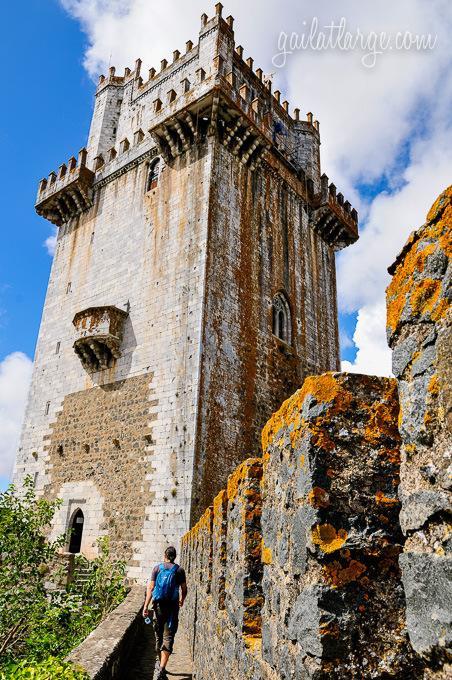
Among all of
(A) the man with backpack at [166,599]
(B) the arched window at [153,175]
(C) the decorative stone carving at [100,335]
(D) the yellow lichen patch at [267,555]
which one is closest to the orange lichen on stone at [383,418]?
(D) the yellow lichen patch at [267,555]

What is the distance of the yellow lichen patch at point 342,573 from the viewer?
1551 mm

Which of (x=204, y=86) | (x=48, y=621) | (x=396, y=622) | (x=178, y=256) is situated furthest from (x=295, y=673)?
(x=204, y=86)

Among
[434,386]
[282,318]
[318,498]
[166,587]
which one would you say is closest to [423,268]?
[434,386]

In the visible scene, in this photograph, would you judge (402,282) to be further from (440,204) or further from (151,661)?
(151,661)

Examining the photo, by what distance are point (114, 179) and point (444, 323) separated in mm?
18797

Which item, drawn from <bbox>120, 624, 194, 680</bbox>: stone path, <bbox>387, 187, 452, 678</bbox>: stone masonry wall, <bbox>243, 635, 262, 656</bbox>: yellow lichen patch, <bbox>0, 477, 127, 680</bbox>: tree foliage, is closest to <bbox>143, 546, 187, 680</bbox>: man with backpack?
<bbox>120, 624, 194, 680</bbox>: stone path

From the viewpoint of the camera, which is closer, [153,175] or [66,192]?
[153,175]

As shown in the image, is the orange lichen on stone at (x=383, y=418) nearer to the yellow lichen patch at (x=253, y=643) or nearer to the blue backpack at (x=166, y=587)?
the yellow lichen patch at (x=253, y=643)

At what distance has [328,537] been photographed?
1.60 m

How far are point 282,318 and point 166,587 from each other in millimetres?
11448

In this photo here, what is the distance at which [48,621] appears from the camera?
8469 millimetres

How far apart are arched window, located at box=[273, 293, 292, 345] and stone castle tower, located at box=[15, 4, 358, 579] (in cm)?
4

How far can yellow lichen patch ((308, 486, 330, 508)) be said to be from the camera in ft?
5.37

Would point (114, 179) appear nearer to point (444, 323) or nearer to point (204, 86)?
point (204, 86)
